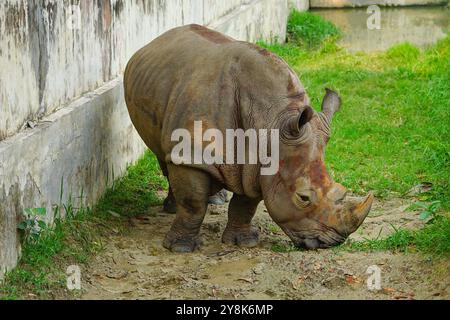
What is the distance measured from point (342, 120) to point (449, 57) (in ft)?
12.0

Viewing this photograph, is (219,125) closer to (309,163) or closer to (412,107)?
(309,163)

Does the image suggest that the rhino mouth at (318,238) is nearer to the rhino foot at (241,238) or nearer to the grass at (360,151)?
the grass at (360,151)

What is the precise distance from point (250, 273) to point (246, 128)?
0.99m

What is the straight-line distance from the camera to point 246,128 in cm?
630

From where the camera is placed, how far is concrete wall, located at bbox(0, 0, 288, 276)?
5684 millimetres

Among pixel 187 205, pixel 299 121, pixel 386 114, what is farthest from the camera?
pixel 386 114

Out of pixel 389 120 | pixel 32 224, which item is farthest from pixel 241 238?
pixel 389 120

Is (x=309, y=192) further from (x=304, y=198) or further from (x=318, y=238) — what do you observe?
(x=318, y=238)

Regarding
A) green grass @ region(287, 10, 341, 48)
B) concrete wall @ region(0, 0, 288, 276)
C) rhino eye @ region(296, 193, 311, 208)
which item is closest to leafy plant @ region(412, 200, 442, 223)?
rhino eye @ region(296, 193, 311, 208)

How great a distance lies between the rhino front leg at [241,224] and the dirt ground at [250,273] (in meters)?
0.08

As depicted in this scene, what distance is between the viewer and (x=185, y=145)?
6340 millimetres

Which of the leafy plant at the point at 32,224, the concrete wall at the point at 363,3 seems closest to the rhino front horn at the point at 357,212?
the leafy plant at the point at 32,224

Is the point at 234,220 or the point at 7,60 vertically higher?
the point at 7,60
